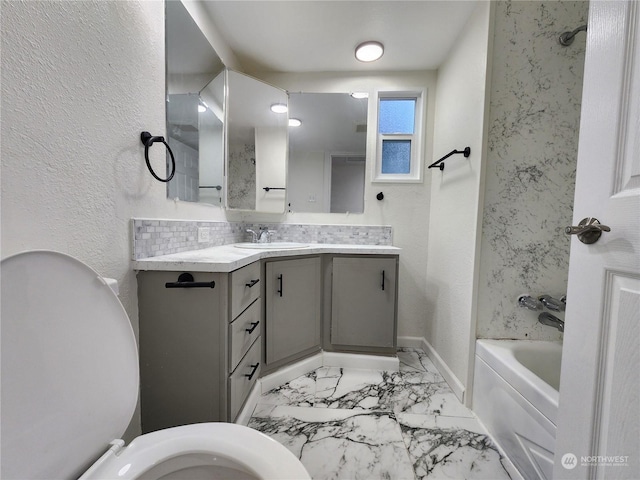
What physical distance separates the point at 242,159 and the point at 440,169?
147 cm

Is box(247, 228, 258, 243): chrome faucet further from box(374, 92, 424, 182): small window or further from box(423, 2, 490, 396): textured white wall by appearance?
box(423, 2, 490, 396): textured white wall

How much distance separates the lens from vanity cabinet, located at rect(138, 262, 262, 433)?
3.12 feet

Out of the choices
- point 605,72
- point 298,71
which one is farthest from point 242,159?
point 605,72

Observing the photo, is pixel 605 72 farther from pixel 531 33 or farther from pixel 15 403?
pixel 15 403

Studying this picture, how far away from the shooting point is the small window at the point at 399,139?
6.68 ft

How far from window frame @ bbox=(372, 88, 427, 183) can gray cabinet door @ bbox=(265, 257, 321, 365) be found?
0.97 metres

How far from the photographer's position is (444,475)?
3.20 feet

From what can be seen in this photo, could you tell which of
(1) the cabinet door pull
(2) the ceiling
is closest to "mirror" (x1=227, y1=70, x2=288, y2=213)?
(2) the ceiling

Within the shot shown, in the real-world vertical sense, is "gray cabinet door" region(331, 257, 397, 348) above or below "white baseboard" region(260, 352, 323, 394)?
above

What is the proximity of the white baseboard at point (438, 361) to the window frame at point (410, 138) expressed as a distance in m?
1.32

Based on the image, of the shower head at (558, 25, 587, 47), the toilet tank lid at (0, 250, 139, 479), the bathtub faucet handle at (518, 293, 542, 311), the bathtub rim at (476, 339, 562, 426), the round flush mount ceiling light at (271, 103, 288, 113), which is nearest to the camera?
the toilet tank lid at (0, 250, 139, 479)

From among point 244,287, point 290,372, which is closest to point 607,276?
point 244,287

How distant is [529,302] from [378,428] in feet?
3.19

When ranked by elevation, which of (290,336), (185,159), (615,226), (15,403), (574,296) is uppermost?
(185,159)
